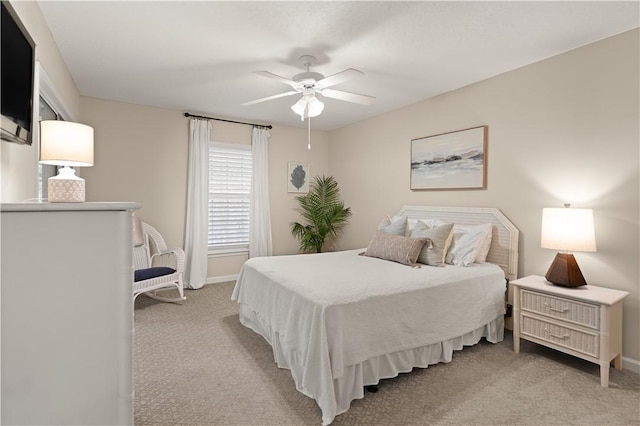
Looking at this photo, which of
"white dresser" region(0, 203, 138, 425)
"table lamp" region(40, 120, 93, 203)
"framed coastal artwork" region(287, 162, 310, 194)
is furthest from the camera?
"framed coastal artwork" region(287, 162, 310, 194)

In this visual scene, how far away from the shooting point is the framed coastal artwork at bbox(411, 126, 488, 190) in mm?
3547

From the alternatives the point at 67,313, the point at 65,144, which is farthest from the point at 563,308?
the point at 65,144

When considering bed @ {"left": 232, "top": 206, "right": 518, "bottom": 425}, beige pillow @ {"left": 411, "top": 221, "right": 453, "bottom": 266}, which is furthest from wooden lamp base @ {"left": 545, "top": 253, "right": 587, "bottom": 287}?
beige pillow @ {"left": 411, "top": 221, "right": 453, "bottom": 266}

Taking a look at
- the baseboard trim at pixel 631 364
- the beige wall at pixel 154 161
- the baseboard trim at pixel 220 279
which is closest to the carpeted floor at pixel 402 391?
the baseboard trim at pixel 631 364

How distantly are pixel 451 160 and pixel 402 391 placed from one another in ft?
8.56

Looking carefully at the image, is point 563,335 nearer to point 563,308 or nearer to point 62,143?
point 563,308

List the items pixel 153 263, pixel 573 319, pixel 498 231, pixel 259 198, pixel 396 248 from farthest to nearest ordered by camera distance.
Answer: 1. pixel 259 198
2. pixel 153 263
3. pixel 498 231
4. pixel 396 248
5. pixel 573 319

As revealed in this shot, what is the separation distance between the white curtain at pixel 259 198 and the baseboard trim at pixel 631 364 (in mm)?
4296

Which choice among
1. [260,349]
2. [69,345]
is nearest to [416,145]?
[260,349]

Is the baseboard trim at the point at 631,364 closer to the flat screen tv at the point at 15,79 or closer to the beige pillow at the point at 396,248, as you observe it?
the beige pillow at the point at 396,248

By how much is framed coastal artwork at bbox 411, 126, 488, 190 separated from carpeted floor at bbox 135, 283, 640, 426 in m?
1.72

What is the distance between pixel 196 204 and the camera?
4.79 m

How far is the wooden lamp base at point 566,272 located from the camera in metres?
2.55

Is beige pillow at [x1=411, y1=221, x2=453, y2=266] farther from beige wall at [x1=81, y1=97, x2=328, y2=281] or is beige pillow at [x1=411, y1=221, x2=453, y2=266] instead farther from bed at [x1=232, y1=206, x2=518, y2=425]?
beige wall at [x1=81, y1=97, x2=328, y2=281]
